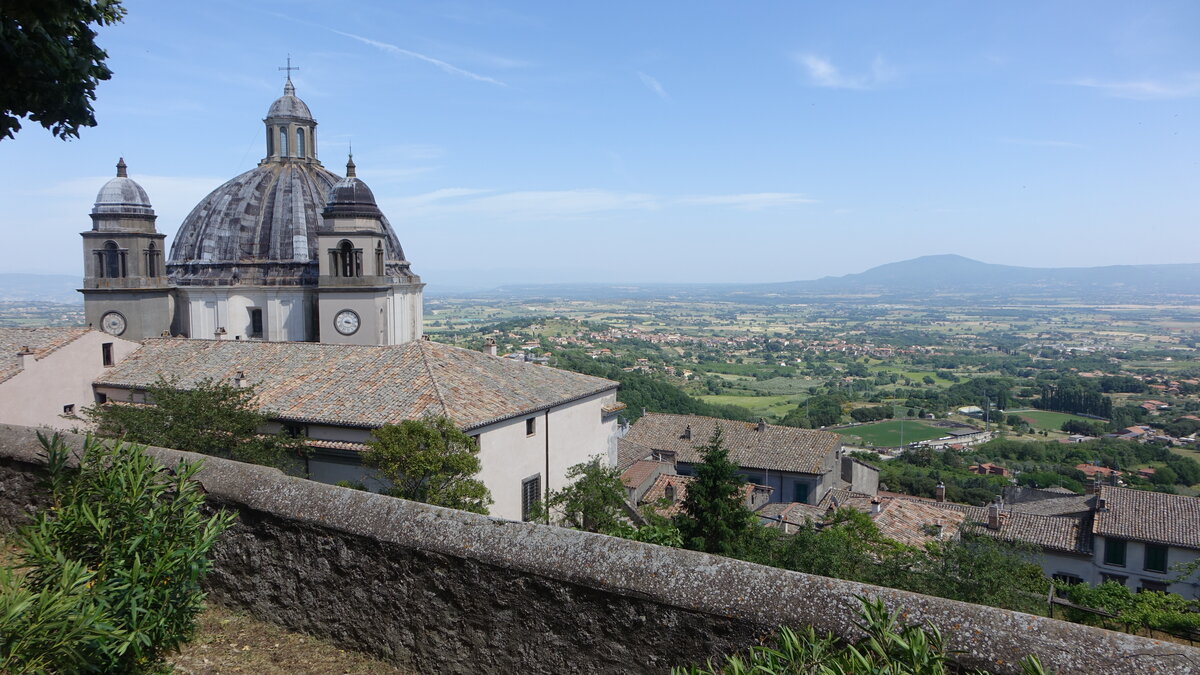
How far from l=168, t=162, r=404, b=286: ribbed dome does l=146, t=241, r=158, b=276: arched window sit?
0.93m

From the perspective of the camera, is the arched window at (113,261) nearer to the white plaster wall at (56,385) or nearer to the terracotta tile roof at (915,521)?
the white plaster wall at (56,385)

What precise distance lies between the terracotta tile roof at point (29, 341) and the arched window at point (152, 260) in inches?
242

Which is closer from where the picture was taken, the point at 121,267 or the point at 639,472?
the point at 121,267

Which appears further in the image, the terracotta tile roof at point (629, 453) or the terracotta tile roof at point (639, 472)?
the terracotta tile roof at point (629, 453)

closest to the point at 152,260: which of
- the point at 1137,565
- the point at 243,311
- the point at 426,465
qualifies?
the point at 243,311

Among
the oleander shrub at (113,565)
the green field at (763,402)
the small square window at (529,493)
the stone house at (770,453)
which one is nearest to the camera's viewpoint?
the oleander shrub at (113,565)

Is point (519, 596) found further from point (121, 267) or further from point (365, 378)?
point (121, 267)

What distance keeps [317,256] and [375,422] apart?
16.1 m

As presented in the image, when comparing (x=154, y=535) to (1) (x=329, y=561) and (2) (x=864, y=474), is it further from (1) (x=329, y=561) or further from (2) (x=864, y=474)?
(2) (x=864, y=474)

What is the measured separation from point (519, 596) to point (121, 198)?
114 feet

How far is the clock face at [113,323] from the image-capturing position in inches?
1277

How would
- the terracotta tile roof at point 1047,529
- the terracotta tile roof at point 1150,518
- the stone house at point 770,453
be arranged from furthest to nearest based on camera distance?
1. the stone house at point 770,453
2. the terracotta tile roof at point 1047,529
3. the terracotta tile roof at point 1150,518

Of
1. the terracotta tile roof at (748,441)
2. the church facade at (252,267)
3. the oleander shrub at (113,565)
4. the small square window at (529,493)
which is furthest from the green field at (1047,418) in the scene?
the oleander shrub at (113,565)

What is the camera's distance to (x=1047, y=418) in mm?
103125
